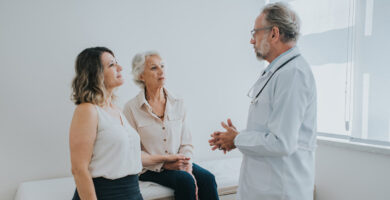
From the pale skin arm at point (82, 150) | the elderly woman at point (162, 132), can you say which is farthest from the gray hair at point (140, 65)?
the pale skin arm at point (82, 150)

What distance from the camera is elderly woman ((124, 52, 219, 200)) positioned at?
2166mm

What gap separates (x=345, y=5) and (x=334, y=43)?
359 mm

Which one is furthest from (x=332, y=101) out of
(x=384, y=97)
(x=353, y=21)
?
(x=353, y=21)

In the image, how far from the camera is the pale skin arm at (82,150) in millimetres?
1417

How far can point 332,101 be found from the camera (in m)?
2.89

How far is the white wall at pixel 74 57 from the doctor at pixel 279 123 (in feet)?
5.34

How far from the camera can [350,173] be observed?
2.57 meters

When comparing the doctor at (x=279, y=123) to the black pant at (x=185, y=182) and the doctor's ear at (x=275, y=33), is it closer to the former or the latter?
the doctor's ear at (x=275, y=33)

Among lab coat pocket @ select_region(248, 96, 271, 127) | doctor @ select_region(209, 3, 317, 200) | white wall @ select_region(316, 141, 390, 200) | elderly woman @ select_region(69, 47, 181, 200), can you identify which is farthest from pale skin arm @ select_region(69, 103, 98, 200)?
white wall @ select_region(316, 141, 390, 200)

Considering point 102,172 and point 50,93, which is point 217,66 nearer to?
point 50,93

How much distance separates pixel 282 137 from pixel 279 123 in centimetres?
6

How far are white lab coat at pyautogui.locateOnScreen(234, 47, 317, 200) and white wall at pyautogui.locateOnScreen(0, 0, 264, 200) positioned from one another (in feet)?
5.58

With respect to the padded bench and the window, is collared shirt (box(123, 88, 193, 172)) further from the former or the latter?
the window

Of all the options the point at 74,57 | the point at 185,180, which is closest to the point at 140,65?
the point at 74,57
